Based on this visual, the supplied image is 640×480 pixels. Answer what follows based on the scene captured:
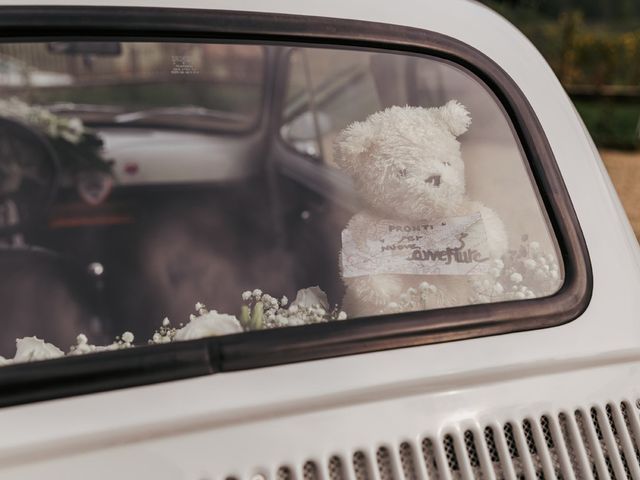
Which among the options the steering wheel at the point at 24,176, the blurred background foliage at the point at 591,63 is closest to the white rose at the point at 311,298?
the steering wheel at the point at 24,176

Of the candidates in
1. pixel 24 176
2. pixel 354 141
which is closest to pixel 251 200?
pixel 24 176

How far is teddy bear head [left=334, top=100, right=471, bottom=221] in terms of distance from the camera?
4.62 ft

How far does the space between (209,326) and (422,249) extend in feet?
1.52

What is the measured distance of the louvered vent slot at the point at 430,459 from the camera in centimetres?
112

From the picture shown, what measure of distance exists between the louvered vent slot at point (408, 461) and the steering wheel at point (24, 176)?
2009 mm

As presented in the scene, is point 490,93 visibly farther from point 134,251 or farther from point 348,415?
point 134,251

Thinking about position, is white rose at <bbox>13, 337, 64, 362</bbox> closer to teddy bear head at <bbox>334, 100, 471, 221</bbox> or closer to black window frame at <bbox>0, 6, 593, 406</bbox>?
black window frame at <bbox>0, 6, 593, 406</bbox>

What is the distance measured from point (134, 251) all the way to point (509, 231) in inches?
57.1

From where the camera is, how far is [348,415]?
3.68 feet

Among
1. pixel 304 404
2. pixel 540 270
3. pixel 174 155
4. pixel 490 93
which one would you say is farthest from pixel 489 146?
pixel 174 155

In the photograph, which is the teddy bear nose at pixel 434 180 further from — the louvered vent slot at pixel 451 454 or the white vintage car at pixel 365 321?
the louvered vent slot at pixel 451 454

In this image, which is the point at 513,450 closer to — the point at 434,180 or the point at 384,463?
the point at 384,463

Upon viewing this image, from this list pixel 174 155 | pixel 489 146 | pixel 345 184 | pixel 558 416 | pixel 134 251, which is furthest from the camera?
pixel 174 155

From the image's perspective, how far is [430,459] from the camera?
1133mm
